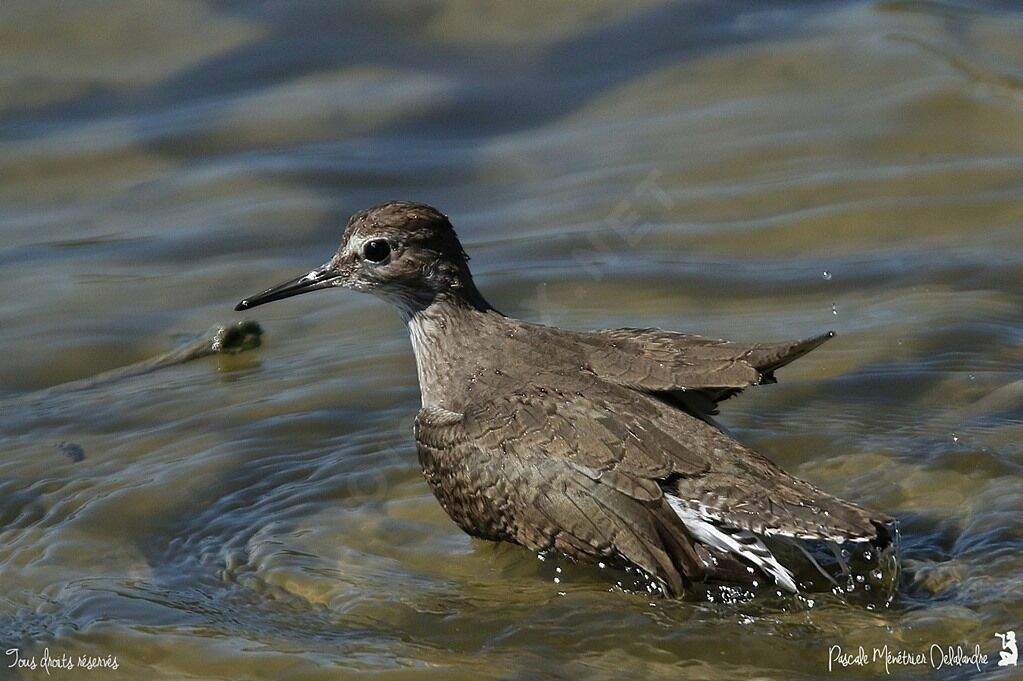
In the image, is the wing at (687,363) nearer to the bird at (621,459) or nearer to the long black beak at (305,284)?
the bird at (621,459)

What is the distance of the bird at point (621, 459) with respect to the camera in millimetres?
5688

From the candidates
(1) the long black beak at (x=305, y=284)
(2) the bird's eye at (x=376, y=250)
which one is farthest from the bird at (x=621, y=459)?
(1) the long black beak at (x=305, y=284)

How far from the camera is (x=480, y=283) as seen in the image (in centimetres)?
881

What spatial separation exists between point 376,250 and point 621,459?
1.74m

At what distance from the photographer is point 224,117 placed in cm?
1094

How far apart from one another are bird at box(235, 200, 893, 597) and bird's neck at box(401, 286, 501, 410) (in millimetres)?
13

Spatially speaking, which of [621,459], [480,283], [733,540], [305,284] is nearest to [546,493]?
[621,459]

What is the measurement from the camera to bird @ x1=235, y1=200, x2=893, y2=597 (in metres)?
5.69

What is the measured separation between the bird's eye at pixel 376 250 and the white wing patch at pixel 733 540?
6.22ft

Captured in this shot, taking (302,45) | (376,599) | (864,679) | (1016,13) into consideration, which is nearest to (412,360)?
(376,599)

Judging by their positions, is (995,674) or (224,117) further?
(224,117)

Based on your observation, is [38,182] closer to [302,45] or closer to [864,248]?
[302,45]

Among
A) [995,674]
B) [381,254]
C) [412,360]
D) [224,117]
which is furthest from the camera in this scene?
[224,117]

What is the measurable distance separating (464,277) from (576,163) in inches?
133
